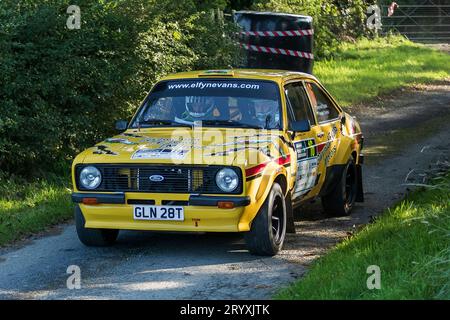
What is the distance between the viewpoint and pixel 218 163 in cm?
821

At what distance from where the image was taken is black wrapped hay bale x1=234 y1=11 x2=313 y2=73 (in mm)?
20125

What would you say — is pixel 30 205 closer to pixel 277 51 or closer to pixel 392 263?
pixel 392 263

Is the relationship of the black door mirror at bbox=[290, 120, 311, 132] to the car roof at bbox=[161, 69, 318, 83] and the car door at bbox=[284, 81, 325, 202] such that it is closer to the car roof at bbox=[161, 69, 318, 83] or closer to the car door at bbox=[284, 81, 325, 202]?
the car door at bbox=[284, 81, 325, 202]

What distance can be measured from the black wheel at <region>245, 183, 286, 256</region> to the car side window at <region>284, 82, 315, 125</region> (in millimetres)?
1145

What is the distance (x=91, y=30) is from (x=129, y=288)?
617cm

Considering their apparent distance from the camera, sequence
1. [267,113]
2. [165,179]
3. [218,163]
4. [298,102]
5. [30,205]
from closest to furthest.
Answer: [218,163] → [165,179] → [267,113] → [298,102] → [30,205]

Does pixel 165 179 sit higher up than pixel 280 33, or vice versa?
pixel 280 33

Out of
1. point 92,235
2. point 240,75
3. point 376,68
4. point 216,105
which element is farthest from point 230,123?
point 376,68

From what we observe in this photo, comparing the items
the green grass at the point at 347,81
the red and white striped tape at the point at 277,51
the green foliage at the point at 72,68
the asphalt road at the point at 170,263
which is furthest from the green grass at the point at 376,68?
the asphalt road at the point at 170,263

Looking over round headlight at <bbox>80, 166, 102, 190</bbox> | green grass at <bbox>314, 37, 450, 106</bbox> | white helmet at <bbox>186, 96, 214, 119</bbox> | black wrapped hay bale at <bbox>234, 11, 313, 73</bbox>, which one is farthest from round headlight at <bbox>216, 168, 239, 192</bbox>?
green grass at <bbox>314, 37, 450, 106</bbox>

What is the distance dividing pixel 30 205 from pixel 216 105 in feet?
9.47

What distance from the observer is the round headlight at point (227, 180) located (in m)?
8.22

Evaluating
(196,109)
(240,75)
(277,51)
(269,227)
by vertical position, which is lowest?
(269,227)
